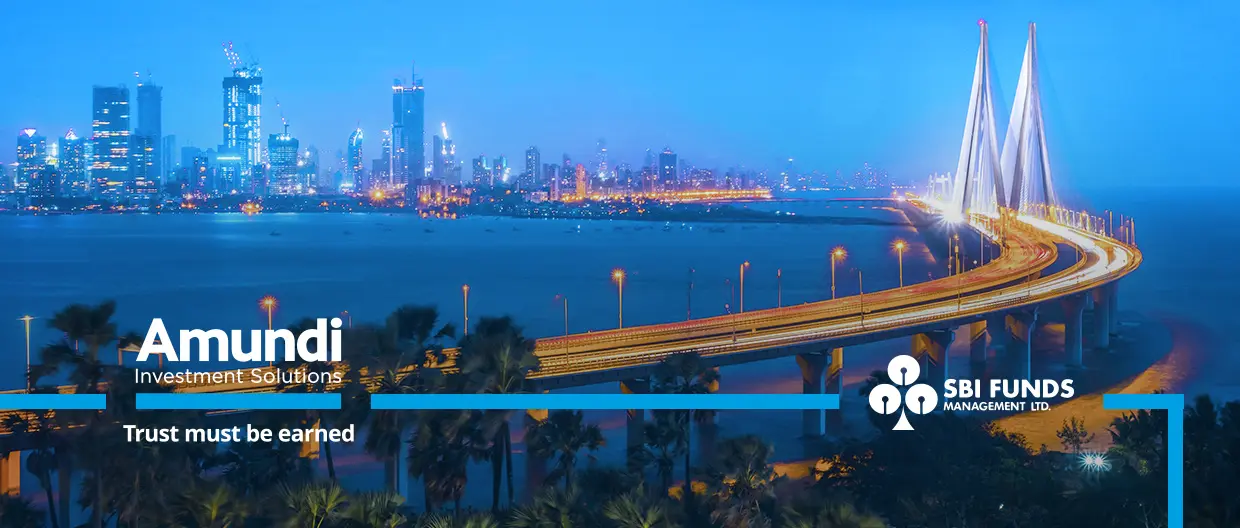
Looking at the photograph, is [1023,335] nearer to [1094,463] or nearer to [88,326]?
[1094,463]

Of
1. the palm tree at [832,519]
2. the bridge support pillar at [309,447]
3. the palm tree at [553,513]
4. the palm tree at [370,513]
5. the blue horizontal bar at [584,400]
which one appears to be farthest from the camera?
the bridge support pillar at [309,447]

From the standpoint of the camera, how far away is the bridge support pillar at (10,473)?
1566 cm

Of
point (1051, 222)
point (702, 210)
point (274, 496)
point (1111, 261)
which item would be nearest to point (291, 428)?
point (274, 496)

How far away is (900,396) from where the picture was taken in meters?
18.1

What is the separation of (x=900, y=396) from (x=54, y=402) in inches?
462

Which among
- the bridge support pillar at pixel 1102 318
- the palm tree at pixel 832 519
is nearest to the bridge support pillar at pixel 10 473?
the palm tree at pixel 832 519

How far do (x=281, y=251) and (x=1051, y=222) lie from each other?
63667 mm

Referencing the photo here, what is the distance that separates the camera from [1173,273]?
7575cm

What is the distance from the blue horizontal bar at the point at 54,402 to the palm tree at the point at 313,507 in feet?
11.5

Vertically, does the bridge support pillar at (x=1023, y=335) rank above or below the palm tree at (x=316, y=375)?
below

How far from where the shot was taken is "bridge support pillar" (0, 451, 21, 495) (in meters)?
15.7

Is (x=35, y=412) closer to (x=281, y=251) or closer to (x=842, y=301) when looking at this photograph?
(x=842, y=301)

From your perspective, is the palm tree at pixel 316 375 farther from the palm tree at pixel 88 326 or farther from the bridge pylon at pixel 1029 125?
the bridge pylon at pixel 1029 125

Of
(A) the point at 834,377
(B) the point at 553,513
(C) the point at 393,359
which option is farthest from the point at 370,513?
(A) the point at 834,377
